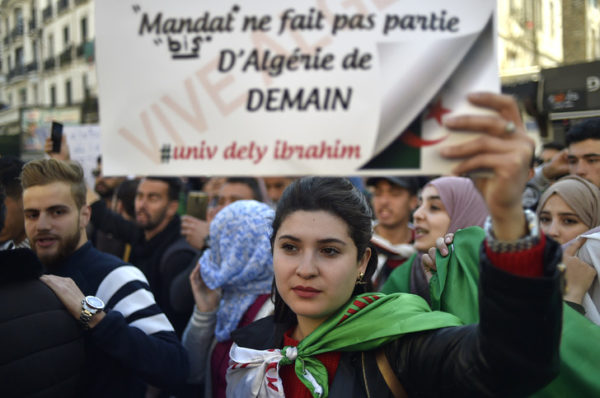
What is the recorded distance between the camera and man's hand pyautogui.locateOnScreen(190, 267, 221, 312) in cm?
299

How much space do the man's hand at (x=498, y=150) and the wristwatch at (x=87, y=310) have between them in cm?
157

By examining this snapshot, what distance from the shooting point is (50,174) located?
257cm

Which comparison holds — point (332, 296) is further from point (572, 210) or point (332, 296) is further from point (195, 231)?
point (195, 231)

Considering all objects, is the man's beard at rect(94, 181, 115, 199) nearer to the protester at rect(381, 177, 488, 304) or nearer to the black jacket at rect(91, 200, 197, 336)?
the black jacket at rect(91, 200, 197, 336)

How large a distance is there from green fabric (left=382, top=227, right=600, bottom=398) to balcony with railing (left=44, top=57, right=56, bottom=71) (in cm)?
4475

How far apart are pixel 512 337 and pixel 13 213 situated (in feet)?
8.43

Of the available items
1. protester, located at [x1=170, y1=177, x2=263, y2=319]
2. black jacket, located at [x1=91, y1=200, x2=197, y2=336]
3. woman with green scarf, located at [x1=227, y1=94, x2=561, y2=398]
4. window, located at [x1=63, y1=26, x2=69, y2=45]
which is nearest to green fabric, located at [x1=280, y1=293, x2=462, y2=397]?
woman with green scarf, located at [x1=227, y1=94, x2=561, y2=398]

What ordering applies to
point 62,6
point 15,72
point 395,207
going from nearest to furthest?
point 395,207 → point 62,6 → point 15,72

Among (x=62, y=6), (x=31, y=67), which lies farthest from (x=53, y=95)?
(x=62, y=6)

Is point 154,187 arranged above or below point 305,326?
above

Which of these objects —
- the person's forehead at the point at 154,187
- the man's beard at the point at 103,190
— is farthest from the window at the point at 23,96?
the person's forehead at the point at 154,187

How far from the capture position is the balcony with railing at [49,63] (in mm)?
41250

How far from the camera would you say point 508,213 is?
45.3 inches

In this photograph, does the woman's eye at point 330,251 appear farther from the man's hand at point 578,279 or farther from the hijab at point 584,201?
the hijab at point 584,201
